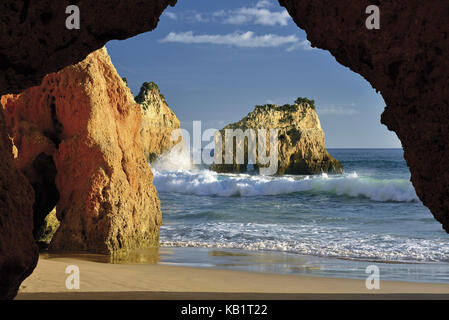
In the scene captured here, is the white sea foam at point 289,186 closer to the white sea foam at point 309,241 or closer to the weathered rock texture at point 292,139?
the white sea foam at point 309,241

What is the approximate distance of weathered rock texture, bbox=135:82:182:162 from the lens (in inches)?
1882

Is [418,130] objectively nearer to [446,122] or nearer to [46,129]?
[446,122]

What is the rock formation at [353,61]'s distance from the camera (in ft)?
12.5

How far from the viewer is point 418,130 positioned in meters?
3.96

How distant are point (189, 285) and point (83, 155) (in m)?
3.70

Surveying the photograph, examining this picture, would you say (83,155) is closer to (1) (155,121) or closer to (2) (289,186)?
(2) (289,186)

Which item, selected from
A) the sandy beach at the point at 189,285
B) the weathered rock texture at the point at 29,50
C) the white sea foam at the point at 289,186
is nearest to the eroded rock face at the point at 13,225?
the weathered rock texture at the point at 29,50

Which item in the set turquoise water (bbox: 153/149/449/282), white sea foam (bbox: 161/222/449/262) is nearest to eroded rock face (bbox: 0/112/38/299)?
turquoise water (bbox: 153/149/449/282)

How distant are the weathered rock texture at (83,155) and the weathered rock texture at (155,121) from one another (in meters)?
37.0

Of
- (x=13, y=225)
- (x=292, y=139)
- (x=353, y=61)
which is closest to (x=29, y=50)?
(x=13, y=225)

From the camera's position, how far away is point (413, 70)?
3.88 metres

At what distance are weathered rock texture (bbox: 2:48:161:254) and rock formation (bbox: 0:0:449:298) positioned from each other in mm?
4796

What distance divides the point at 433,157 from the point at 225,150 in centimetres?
5156

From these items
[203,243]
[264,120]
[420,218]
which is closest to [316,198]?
[420,218]
